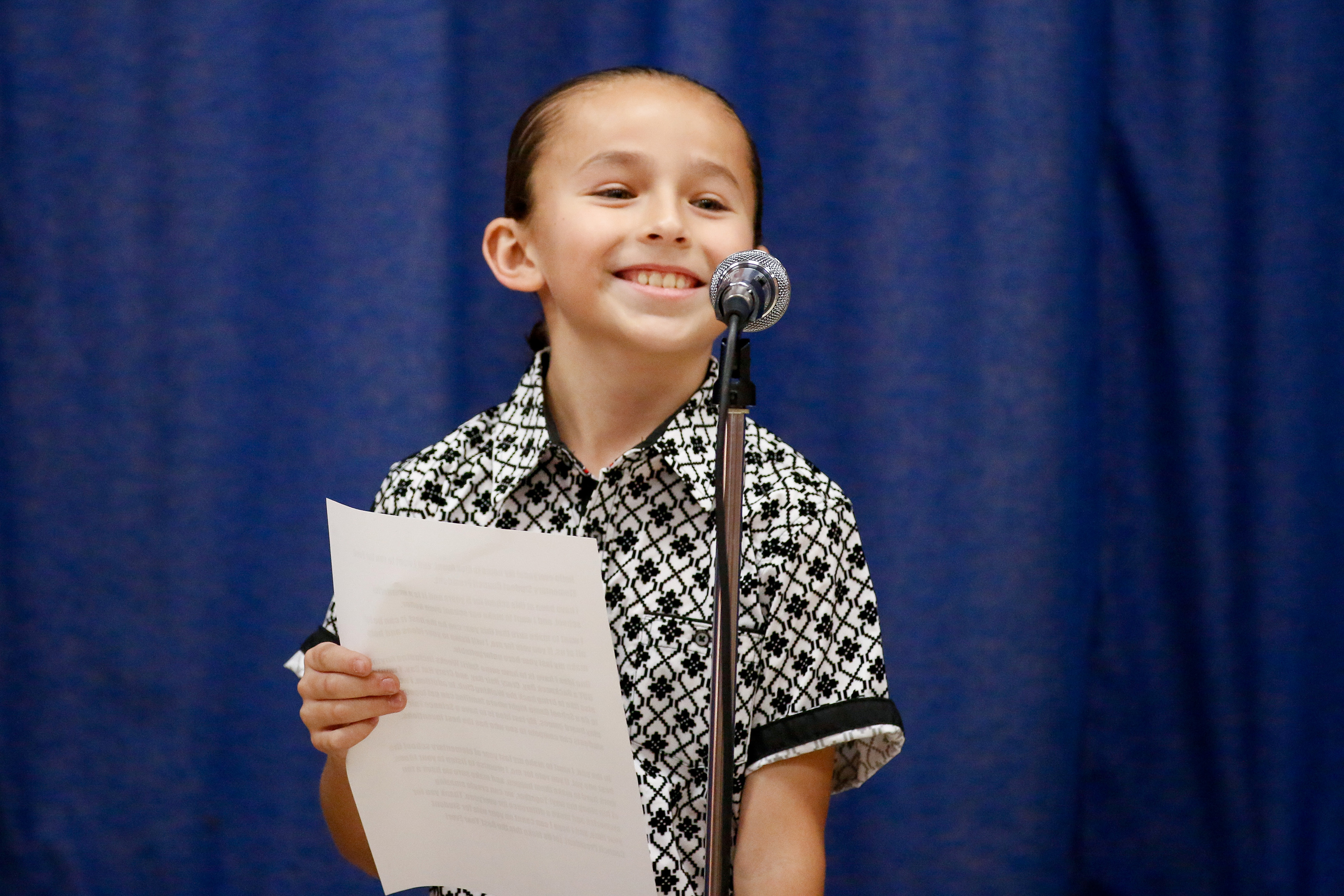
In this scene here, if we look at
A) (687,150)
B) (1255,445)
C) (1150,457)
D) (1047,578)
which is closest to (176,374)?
(687,150)

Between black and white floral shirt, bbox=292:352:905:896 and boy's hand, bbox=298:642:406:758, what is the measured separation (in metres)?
0.17

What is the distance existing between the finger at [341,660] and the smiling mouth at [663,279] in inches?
13.7

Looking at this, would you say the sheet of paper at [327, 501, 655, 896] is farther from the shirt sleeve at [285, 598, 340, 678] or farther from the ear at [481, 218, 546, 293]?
the ear at [481, 218, 546, 293]

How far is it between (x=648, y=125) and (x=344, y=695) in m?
0.49

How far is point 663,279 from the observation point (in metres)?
0.89

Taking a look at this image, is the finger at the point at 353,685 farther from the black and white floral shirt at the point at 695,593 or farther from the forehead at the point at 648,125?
the forehead at the point at 648,125

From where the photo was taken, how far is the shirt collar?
2.99 feet

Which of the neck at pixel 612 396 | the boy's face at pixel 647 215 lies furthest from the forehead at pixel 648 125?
the neck at pixel 612 396

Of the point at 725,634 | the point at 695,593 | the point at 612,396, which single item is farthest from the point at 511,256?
the point at 725,634

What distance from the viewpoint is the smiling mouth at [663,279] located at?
0.89 meters

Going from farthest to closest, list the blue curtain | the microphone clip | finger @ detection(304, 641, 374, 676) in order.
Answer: the blue curtain → finger @ detection(304, 641, 374, 676) → the microphone clip

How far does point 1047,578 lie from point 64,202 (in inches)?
53.5

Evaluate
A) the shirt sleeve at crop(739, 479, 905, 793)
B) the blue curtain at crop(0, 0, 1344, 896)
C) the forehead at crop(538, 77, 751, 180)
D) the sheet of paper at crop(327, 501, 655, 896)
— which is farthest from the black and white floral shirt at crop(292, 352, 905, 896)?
the blue curtain at crop(0, 0, 1344, 896)

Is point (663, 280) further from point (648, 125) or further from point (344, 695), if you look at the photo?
point (344, 695)
